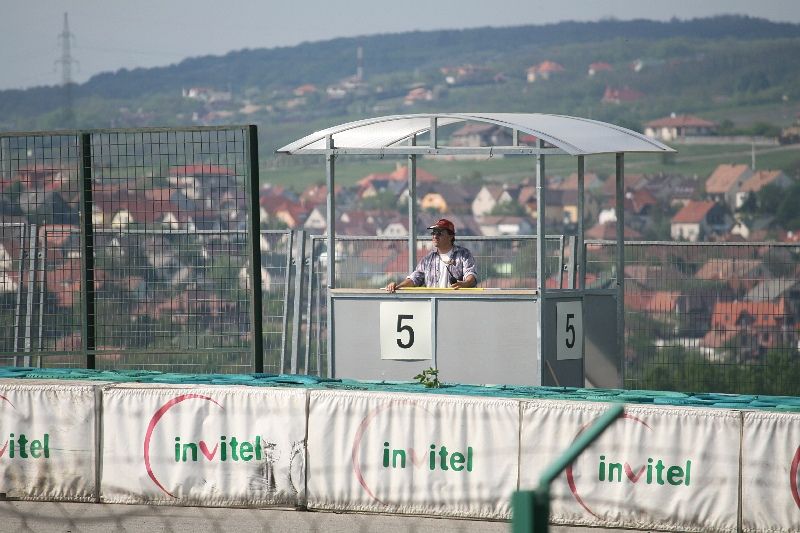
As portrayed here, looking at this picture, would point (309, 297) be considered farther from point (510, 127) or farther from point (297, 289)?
point (510, 127)

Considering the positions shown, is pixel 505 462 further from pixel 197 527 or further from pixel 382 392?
pixel 197 527

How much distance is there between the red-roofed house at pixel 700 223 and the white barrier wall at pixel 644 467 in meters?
149

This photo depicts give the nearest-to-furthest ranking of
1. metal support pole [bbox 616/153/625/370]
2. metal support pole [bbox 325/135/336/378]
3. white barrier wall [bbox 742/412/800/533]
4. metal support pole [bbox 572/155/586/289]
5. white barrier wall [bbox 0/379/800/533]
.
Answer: white barrier wall [bbox 742/412/800/533], white barrier wall [bbox 0/379/800/533], metal support pole [bbox 325/135/336/378], metal support pole [bbox 616/153/625/370], metal support pole [bbox 572/155/586/289]

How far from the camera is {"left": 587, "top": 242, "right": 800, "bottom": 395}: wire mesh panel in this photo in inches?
655

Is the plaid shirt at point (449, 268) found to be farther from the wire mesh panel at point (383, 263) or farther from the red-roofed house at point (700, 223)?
the red-roofed house at point (700, 223)

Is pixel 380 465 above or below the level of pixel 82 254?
below

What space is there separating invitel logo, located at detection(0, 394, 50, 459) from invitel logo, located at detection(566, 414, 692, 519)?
3724mm

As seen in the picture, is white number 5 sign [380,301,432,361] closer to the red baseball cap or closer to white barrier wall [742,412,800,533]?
the red baseball cap

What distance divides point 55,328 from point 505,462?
609cm

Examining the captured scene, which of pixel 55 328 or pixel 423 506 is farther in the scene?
pixel 55 328

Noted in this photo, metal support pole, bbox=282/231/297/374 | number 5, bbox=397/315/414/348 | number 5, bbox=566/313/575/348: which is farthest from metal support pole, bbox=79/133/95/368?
number 5, bbox=566/313/575/348

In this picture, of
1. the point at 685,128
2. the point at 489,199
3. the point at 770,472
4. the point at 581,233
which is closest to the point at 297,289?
the point at 581,233

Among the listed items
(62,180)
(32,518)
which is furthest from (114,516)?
(62,180)

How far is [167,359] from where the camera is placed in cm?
1467
